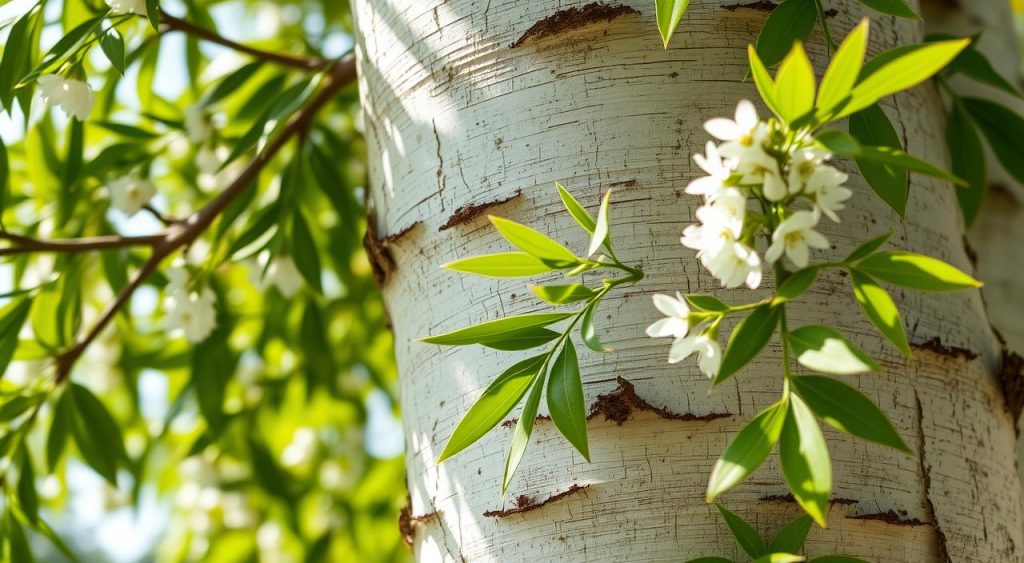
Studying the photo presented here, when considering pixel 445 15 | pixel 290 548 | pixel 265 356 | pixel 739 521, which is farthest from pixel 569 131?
pixel 290 548

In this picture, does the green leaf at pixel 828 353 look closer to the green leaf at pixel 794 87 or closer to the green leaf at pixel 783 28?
the green leaf at pixel 794 87

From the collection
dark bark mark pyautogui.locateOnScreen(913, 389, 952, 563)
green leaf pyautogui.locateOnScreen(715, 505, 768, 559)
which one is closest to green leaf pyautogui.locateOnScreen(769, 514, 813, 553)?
green leaf pyautogui.locateOnScreen(715, 505, 768, 559)

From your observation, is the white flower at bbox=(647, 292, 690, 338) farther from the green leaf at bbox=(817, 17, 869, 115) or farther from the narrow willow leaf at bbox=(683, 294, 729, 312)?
the green leaf at bbox=(817, 17, 869, 115)

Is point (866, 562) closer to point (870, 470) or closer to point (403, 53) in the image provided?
point (870, 470)

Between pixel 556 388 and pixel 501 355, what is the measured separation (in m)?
0.09

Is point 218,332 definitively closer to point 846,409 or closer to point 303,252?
point 303,252

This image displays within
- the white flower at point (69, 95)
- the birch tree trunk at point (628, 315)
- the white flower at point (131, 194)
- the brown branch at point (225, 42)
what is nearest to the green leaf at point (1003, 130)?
the birch tree trunk at point (628, 315)

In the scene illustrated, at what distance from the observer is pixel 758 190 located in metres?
0.45

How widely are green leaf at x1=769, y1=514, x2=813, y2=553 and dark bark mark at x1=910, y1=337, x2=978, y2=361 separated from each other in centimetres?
16

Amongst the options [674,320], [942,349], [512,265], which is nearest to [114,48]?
[512,265]

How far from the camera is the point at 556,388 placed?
0.53 m

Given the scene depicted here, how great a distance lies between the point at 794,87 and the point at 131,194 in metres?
0.92

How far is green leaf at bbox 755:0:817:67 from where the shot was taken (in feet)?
1.92

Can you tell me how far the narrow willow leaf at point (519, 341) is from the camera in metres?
0.54
